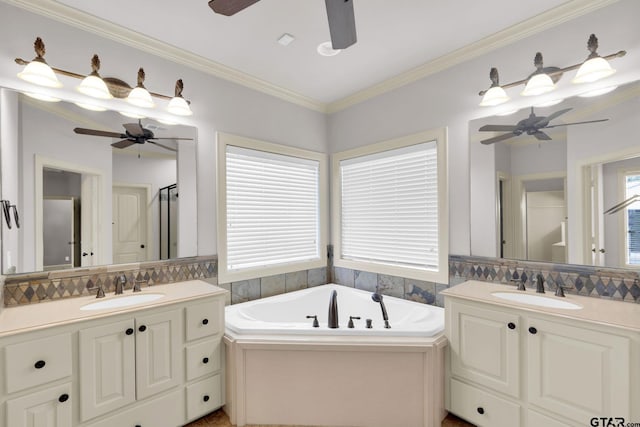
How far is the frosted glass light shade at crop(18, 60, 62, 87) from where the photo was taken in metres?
1.69

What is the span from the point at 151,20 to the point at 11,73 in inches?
33.8

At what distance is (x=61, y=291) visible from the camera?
1854mm

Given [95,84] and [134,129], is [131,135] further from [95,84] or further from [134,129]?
[95,84]

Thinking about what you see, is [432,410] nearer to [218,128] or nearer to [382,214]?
[382,214]

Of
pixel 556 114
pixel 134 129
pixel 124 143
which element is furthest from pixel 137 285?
Answer: pixel 556 114

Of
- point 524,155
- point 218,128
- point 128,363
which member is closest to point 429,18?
point 524,155

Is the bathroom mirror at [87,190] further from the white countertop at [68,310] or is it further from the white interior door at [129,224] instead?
the white countertop at [68,310]

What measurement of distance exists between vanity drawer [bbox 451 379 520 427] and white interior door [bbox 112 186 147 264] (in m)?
2.34

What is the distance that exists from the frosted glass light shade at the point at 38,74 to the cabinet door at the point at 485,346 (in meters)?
2.86

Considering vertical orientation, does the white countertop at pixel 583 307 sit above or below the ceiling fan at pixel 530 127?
below

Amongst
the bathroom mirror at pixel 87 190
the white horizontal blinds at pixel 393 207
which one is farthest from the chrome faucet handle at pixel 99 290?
the white horizontal blinds at pixel 393 207

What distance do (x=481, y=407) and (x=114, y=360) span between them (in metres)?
2.14

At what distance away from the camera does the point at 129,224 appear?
2104mm

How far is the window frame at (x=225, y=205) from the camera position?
254 cm
